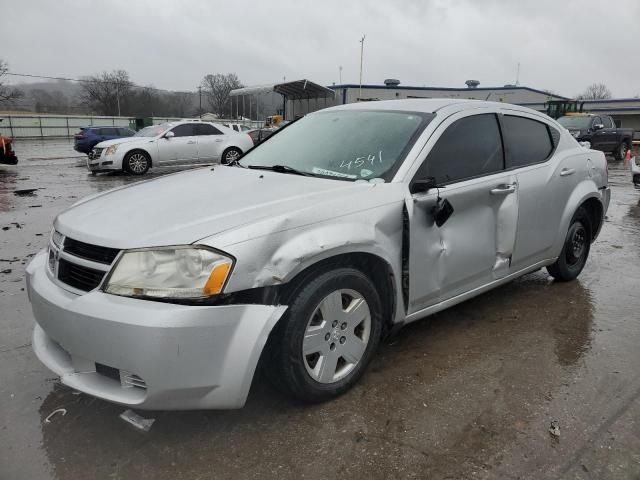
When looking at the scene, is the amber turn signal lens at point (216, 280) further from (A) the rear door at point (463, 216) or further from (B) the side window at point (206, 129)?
(B) the side window at point (206, 129)

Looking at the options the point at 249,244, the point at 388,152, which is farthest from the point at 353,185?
the point at 249,244

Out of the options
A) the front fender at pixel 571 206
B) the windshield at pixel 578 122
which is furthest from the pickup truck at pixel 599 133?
the front fender at pixel 571 206

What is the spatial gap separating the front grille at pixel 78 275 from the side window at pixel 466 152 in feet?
6.06

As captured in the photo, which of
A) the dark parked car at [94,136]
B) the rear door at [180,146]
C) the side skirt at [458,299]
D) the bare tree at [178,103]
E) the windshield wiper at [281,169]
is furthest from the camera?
the bare tree at [178,103]

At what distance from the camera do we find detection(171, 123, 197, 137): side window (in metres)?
14.6

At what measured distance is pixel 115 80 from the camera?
72062 mm

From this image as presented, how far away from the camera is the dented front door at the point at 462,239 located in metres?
3.00

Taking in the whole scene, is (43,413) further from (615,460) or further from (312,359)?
(615,460)

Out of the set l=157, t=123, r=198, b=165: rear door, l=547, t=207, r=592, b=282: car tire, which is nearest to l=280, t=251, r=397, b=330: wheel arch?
l=547, t=207, r=592, b=282: car tire

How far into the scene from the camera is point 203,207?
8.51 ft

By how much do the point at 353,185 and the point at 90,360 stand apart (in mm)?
1608

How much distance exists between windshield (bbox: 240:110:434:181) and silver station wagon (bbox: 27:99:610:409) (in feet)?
0.05

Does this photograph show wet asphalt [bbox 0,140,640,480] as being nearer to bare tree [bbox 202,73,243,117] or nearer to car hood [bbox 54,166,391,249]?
car hood [bbox 54,166,391,249]

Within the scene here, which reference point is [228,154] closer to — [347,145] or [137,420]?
[347,145]
